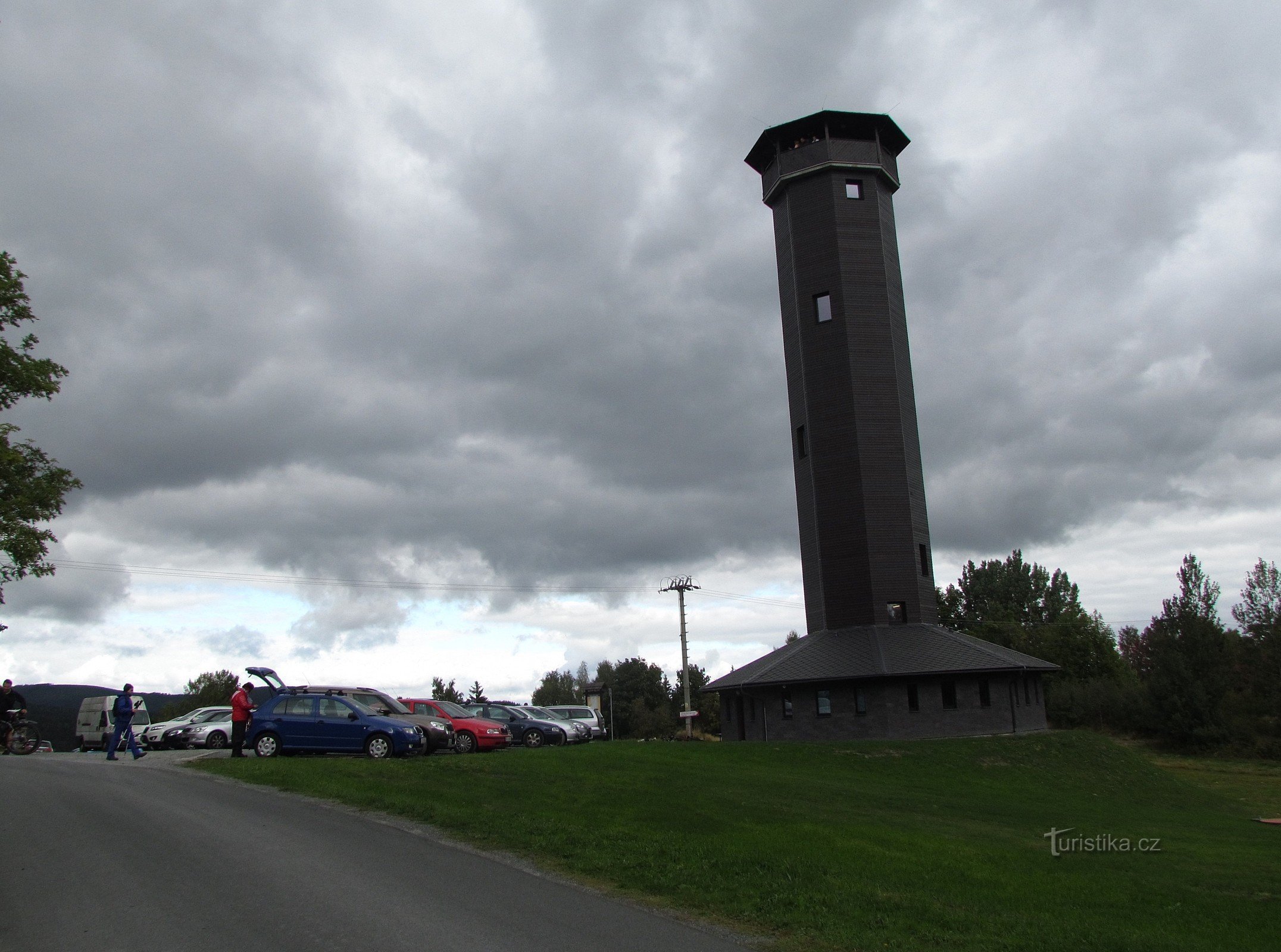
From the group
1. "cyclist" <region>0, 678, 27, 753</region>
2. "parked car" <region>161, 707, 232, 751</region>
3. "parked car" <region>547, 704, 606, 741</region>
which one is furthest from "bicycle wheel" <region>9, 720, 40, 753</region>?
"parked car" <region>547, 704, 606, 741</region>

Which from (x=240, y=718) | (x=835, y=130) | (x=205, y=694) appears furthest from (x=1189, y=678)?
(x=205, y=694)

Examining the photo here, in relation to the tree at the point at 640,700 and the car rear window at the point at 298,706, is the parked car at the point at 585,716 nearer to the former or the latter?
the car rear window at the point at 298,706

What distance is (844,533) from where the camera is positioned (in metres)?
39.4

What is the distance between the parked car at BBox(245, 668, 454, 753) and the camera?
22625mm

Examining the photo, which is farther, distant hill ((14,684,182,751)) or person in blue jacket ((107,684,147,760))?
distant hill ((14,684,182,751))

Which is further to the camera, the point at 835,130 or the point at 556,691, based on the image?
the point at 556,691

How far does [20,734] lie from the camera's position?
26.0 meters

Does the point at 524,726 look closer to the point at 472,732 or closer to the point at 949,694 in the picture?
the point at 472,732

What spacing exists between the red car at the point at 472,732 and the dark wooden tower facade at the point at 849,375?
18554mm

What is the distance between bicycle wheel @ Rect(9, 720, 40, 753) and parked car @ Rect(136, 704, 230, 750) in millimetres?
3073

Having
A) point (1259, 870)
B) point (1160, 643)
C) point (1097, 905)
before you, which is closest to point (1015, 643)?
point (1160, 643)

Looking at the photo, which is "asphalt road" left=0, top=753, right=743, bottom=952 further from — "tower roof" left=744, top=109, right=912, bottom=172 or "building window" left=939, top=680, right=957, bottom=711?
"tower roof" left=744, top=109, right=912, bottom=172

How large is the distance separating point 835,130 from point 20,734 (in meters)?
39.5

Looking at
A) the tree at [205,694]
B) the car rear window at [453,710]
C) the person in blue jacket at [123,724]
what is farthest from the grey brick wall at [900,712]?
the tree at [205,694]
